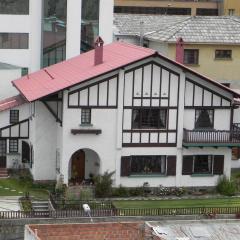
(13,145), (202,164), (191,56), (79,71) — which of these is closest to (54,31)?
(191,56)

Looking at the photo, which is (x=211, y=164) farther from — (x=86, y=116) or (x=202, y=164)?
(x=86, y=116)

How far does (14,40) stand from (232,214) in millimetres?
23627

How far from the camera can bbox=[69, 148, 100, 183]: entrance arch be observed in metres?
46.1

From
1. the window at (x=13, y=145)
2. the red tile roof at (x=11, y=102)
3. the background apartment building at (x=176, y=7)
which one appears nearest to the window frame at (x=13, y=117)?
the red tile roof at (x=11, y=102)

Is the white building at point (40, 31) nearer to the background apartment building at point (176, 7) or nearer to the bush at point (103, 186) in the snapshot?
the bush at point (103, 186)

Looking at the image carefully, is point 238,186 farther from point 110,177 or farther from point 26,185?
point 26,185

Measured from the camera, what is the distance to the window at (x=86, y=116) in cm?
4438

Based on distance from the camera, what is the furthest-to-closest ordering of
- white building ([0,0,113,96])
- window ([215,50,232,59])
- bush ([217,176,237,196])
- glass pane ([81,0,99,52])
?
window ([215,50,232,59])
glass pane ([81,0,99,52])
white building ([0,0,113,96])
bush ([217,176,237,196])

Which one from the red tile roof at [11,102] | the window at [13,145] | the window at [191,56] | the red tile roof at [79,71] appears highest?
the window at [191,56]

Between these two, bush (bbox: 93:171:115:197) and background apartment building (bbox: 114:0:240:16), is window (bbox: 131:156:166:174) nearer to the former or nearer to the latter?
bush (bbox: 93:171:115:197)

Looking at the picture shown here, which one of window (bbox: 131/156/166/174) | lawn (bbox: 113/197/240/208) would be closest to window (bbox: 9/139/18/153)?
window (bbox: 131/156/166/174)

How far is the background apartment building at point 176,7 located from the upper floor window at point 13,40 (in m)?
54.9

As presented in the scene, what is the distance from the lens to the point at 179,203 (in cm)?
4350

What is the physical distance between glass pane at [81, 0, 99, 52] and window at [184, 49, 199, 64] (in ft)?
22.3
